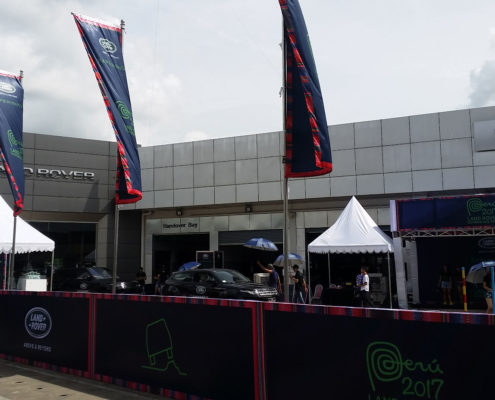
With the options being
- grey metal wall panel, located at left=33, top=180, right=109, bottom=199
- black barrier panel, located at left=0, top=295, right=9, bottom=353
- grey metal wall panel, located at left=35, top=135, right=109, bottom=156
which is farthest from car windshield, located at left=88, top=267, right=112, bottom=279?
black barrier panel, located at left=0, top=295, right=9, bottom=353

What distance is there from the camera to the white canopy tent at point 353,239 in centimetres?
1631

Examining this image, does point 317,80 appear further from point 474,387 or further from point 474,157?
point 474,157

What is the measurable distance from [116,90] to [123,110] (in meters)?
0.39

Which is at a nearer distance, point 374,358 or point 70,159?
point 374,358

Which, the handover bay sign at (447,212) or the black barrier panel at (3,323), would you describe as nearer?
the black barrier panel at (3,323)

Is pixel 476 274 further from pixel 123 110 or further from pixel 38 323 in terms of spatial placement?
pixel 38 323

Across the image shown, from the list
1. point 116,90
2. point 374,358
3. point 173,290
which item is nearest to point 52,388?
point 374,358

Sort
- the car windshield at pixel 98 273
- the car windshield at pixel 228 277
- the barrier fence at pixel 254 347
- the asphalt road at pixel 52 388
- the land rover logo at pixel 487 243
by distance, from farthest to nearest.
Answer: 1. the car windshield at pixel 98 273
2. the land rover logo at pixel 487 243
3. the car windshield at pixel 228 277
4. the asphalt road at pixel 52 388
5. the barrier fence at pixel 254 347

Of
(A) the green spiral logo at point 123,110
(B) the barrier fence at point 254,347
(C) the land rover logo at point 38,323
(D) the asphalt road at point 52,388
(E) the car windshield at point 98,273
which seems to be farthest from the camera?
(E) the car windshield at point 98,273

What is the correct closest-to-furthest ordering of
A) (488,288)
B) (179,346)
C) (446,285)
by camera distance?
(179,346), (488,288), (446,285)

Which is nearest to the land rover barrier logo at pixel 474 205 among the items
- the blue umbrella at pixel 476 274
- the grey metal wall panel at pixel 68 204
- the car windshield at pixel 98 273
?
the blue umbrella at pixel 476 274

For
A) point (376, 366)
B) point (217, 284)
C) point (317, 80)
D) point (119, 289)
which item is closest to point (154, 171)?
point (119, 289)

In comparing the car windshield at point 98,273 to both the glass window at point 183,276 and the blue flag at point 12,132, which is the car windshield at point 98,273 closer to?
the glass window at point 183,276

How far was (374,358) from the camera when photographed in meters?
4.79
